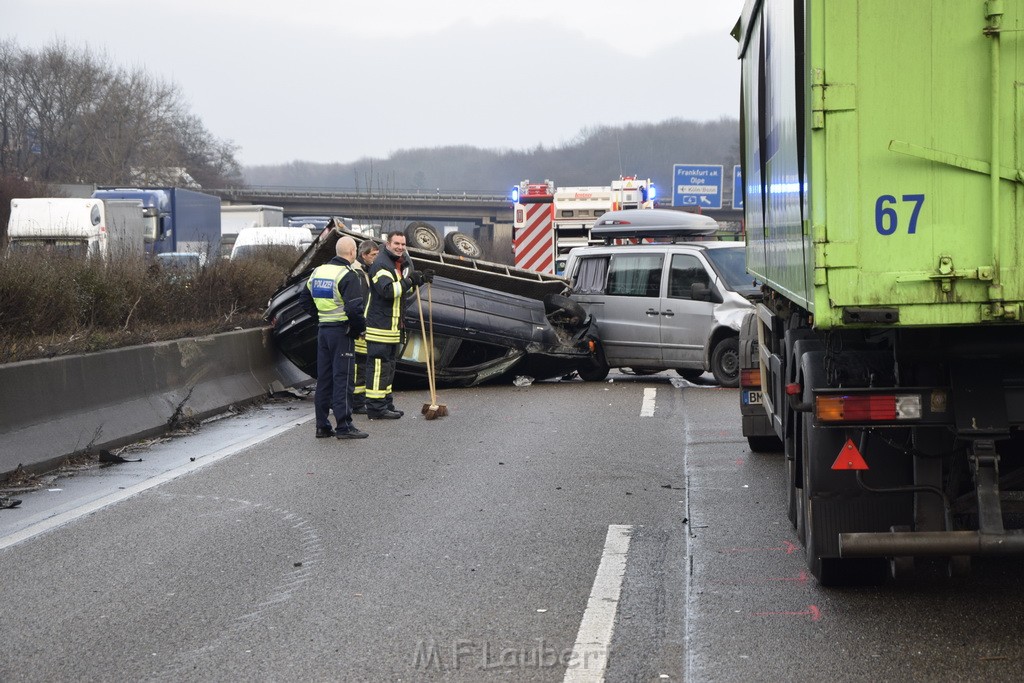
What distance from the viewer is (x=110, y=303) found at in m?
13.2

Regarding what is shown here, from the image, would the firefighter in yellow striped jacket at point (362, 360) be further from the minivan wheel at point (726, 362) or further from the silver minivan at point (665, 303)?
the minivan wheel at point (726, 362)

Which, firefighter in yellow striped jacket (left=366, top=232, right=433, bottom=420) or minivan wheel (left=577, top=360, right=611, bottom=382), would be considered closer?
firefighter in yellow striped jacket (left=366, top=232, right=433, bottom=420)

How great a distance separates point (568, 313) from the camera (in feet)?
54.1

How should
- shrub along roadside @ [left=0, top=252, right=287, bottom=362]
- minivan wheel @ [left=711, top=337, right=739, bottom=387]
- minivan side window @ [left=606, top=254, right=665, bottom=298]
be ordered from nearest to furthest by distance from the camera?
1. shrub along roadside @ [left=0, top=252, right=287, bottom=362]
2. minivan wheel @ [left=711, top=337, right=739, bottom=387]
3. minivan side window @ [left=606, top=254, right=665, bottom=298]

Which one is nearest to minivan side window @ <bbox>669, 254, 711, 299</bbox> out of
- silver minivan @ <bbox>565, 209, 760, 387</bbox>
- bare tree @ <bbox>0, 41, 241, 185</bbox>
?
silver minivan @ <bbox>565, 209, 760, 387</bbox>

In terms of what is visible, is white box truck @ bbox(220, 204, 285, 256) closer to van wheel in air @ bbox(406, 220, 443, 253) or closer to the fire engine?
the fire engine

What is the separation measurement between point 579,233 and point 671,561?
25.1 meters

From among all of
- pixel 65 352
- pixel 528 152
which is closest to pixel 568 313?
pixel 65 352

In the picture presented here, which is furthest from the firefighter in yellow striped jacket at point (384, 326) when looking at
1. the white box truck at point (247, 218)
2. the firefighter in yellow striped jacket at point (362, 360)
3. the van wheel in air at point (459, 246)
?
the white box truck at point (247, 218)

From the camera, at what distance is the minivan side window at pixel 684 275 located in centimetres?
1591

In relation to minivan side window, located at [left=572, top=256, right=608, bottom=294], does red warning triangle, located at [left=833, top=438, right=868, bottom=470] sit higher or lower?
lower

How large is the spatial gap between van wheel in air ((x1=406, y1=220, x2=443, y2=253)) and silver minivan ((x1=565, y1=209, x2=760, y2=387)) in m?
1.89

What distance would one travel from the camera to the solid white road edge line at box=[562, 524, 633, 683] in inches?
189

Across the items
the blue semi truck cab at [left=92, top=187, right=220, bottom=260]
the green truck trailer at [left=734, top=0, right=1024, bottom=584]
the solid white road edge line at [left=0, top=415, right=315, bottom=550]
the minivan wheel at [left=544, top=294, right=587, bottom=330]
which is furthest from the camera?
the blue semi truck cab at [left=92, top=187, right=220, bottom=260]
